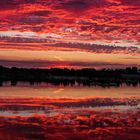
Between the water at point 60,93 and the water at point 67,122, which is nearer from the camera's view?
the water at point 67,122

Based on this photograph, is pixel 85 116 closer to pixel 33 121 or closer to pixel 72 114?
pixel 72 114

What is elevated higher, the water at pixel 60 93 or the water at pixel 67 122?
the water at pixel 67 122

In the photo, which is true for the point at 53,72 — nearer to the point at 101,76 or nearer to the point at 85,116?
the point at 101,76

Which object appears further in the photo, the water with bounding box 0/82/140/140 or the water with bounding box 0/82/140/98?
the water with bounding box 0/82/140/98

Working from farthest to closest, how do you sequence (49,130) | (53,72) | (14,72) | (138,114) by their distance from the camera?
(53,72) → (14,72) → (138,114) → (49,130)

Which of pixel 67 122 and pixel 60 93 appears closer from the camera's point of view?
pixel 67 122

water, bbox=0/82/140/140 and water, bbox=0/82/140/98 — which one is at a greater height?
water, bbox=0/82/140/140

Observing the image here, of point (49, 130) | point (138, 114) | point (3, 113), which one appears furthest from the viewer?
point (138, 114)

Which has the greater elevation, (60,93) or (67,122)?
(67,122)

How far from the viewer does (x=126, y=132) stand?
779 inches

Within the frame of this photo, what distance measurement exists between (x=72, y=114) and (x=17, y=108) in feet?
11.2

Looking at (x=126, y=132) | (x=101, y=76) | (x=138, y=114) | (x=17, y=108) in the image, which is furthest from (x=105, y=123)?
(x=101, y=76)

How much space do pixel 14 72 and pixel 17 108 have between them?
10115 cm

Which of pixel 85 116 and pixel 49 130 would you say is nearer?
pixel 49 130
